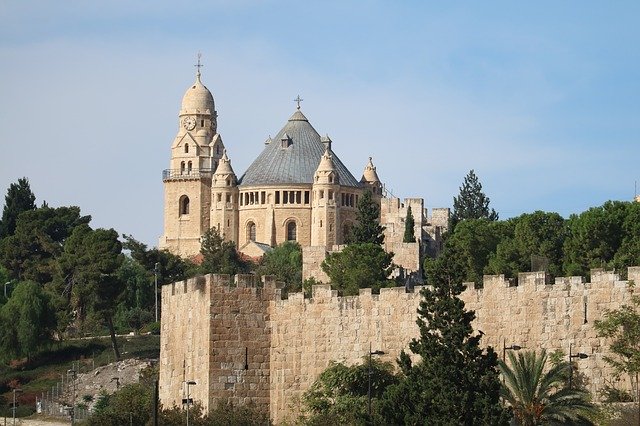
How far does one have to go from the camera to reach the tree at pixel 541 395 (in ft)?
188

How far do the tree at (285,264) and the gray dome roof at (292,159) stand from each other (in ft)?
22.1

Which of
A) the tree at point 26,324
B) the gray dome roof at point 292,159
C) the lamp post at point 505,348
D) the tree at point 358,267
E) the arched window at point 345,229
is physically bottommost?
the lamp post at point 505,348

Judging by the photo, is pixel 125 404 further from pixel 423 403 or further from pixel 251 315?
pixel 423 403

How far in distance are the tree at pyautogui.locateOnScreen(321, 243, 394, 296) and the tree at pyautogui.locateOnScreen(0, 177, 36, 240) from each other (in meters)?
35.6

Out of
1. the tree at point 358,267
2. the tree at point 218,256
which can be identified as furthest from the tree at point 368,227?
the tree at point 358,267

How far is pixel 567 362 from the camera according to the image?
59781 mm

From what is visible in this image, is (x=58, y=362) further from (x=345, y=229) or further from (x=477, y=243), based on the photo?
(x=345, y=229)

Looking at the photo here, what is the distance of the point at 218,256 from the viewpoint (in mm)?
126750

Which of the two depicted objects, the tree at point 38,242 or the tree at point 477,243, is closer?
the tree at point 477,243

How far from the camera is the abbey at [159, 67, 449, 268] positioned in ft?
465

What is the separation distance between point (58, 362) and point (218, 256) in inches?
1118

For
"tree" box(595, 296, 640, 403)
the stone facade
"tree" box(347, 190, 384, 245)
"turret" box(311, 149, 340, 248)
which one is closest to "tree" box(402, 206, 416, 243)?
"tree" box(347, 190, 384, 245)

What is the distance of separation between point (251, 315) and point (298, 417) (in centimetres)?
339

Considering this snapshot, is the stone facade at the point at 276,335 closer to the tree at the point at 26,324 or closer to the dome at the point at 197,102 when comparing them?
the tree at the point at 26,324
